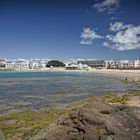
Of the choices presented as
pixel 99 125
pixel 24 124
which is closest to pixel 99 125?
pixel 99 125

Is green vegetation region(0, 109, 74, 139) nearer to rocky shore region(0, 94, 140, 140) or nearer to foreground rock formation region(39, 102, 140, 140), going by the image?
rocky shore region(0, 94, 140, 140)

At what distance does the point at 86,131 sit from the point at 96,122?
1.71 ft

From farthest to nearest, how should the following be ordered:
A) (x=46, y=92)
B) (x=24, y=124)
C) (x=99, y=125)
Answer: (x=46, y=92), (x=24, y=124), (x=99, y=125)

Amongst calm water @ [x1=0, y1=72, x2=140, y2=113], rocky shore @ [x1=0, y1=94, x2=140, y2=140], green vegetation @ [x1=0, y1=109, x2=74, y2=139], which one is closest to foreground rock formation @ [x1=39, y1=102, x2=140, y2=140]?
rocky shore @ [x1=0, y1=94, x2=140, y2=140]

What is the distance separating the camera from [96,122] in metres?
11.1

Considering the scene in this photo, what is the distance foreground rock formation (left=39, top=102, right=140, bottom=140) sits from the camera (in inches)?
420

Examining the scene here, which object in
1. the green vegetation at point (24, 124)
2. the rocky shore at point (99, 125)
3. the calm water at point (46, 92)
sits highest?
the rocky shore at point (99, 125)

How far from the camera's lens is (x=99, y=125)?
11.0 metres

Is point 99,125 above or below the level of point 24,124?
above

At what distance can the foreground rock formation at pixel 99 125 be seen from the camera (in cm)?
1066

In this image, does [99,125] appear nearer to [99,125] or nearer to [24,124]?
[99,125]

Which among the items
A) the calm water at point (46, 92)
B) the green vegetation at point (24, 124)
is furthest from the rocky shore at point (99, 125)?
the calm water at point (46, 92)

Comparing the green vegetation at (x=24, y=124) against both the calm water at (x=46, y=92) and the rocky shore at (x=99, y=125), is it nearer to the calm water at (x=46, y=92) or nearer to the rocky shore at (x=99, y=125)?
the rocky shore at (x=99, y=125)

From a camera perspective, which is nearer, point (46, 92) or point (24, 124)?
point (24, 124)
